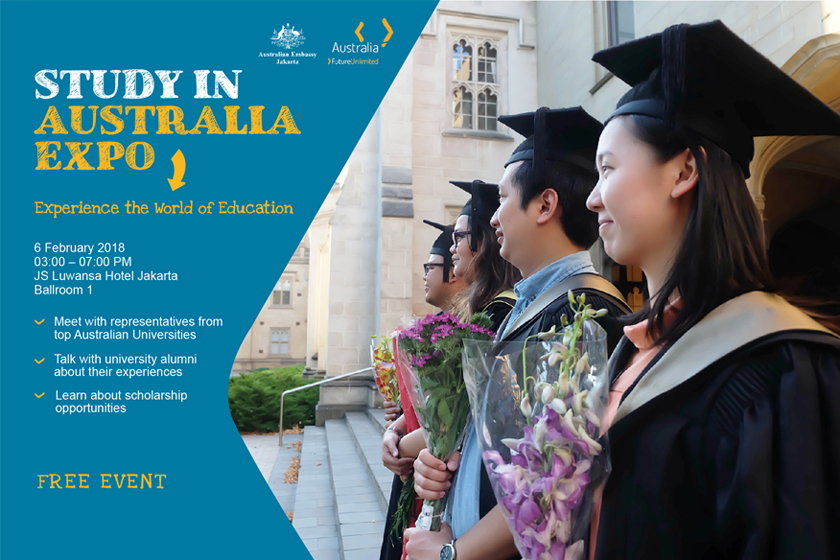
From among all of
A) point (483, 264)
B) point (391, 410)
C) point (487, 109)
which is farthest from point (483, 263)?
point (487, 109)

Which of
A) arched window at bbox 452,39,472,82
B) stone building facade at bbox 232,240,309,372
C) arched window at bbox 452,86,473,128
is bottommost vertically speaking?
stone building facade at bbox 232,240,309,372

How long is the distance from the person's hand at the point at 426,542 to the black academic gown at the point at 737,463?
0.55 meters

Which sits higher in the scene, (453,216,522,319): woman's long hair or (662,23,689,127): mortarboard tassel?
(662,23,689,127): mortarboard tassel

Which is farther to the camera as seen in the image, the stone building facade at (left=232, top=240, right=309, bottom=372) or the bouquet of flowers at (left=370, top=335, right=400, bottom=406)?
the stone building facade at (left=232, top=240, right=309, bottom=372)

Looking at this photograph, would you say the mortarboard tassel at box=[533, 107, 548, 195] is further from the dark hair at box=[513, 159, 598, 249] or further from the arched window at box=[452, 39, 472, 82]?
the arched window at box=[452, 39, 472, 82]

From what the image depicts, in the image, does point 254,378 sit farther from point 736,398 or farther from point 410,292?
point 736,398

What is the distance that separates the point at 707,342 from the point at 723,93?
491 mm

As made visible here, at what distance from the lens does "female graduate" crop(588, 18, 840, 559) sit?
76 cm

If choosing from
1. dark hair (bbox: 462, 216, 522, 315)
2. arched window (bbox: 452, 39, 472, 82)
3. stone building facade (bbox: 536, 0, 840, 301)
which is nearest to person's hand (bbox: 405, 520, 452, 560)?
dark hair (bbox: 462, 216, 522, 315)

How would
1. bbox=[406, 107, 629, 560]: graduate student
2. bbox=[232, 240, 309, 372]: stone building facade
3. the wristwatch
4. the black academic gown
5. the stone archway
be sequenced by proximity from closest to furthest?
the black academic gown → the wristwatch → bbox=[406, 107, 629, 560]: graduate student → the stone archway → bbox=[232, 240, 309, 372]: stone building facade

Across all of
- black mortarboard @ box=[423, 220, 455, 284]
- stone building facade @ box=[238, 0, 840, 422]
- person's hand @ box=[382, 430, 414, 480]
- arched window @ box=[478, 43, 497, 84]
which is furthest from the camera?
arched window @ box=[478, 43, 497, 84]

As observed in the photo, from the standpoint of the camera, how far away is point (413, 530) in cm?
140

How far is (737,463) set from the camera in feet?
2.53

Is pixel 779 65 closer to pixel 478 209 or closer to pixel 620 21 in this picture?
pixel 620 21
